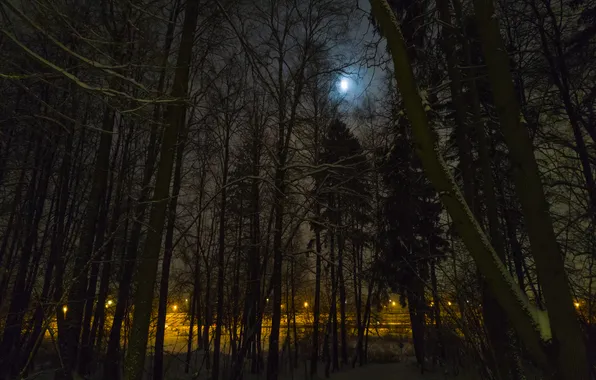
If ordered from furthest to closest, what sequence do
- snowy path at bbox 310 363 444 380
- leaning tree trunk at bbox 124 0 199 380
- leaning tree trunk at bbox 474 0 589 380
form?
snowy path at bbox 310 363 444 380, leaning tree trunk at bbox 124 0 199 380, leaning tree trunk at bbox 474 0 589 380

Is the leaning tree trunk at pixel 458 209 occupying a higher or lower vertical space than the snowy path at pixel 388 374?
higher

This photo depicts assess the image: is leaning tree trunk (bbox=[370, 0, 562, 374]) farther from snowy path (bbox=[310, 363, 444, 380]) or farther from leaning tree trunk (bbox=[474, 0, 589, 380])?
snowy path (bbox=[310, 363, 444, 380])

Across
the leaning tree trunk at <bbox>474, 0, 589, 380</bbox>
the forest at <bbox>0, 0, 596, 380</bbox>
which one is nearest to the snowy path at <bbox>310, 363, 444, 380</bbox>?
the forest at <bbox>0, 0, 596, 380</bbox>

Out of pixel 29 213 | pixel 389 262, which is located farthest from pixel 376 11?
pixel 389 262

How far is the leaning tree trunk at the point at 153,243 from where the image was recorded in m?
4.25

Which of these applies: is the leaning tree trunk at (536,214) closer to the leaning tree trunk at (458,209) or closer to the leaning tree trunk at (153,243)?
the leaning tree trunk at (458,209)

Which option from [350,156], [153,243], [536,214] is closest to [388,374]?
[350,156]

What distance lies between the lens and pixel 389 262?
16078 mm

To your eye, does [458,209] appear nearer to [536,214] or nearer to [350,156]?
[536,214]

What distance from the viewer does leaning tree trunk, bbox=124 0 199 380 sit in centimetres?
425

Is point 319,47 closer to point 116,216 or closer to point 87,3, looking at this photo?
point 87,3

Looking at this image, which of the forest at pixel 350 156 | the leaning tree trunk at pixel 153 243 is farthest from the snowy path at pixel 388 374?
the leaning tree trunk at pixel 153 243

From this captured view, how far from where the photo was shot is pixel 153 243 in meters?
4.59

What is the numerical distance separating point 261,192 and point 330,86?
174 inches
